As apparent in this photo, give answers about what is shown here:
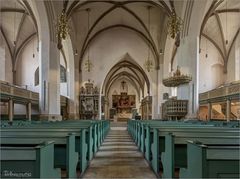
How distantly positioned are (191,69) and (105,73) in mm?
12429

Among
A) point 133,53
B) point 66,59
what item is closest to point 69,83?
point 66,59

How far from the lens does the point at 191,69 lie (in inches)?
682

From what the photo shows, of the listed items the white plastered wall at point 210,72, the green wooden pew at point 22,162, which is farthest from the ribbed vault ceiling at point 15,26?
the green wooden pew at point 22,162

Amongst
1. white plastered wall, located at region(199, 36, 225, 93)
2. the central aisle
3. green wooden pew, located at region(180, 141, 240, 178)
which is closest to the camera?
green wooden pew, located at region(180, 141, 240, 178)

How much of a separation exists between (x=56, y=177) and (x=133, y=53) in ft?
82.6

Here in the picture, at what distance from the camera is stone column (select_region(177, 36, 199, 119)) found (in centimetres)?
1694

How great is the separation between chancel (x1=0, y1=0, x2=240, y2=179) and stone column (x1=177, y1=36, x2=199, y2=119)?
5 centimetres

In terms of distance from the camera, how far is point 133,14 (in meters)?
24.0

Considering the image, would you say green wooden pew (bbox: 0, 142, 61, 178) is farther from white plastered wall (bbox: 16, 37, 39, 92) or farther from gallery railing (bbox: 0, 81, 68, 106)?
white plastered wall (bbox: 16, 37, 39, 92)

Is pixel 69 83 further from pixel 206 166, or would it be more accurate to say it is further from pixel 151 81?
pixel 206 166

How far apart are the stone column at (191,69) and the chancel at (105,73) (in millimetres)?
55

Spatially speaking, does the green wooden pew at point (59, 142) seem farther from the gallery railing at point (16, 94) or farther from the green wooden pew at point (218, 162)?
the gallery railing at point (16, 94)

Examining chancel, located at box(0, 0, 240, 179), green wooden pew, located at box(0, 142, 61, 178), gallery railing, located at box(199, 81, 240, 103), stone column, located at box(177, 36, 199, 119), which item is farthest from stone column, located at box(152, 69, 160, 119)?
green wooden pew, located at box(0, 142, 61, 178)

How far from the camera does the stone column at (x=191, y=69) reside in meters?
16.9
